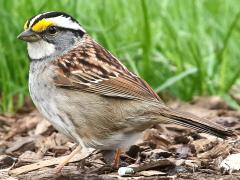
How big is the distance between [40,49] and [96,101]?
2.37 feet

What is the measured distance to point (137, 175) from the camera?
6.12 metres

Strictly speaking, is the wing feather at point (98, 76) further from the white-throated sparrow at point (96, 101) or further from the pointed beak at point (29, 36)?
the pointed beak at point (29, 36)

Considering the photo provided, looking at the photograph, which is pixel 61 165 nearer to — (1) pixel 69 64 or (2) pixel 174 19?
(1) pixel 69 64

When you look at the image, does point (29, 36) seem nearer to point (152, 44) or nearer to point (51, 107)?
point (51, 107)

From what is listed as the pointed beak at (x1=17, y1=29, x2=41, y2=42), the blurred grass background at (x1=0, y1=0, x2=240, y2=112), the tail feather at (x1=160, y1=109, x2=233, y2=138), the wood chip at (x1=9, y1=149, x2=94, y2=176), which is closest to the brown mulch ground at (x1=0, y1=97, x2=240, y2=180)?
the wood chip at (x1=9, y1=149, x2=94, y2=176)

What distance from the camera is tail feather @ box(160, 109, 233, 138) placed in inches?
242

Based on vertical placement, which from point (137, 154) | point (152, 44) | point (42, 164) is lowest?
point (42, 164)

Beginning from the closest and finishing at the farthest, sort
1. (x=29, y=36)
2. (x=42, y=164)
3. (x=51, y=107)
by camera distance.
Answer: (x=51, y=107), (x=42, y=164), (x=29, y=36)

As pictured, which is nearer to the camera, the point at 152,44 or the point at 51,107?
the point at 51,107

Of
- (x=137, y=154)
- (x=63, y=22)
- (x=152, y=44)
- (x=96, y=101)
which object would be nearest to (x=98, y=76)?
(x=96, y=101)

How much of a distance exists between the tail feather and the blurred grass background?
231cm

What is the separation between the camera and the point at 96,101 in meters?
6.38

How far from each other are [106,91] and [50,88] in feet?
1.36

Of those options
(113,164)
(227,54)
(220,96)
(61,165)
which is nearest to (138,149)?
(113,164)
